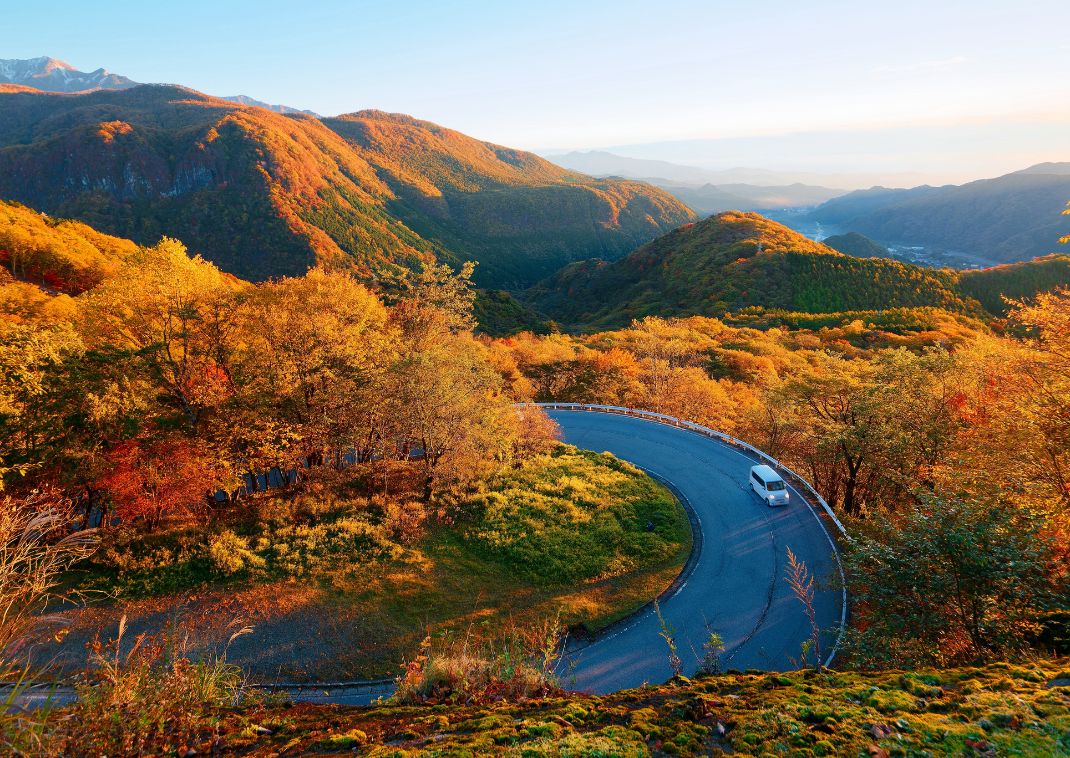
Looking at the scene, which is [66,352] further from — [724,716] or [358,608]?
[724,716]

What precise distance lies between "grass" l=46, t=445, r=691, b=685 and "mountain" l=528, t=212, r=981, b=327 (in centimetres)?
9781

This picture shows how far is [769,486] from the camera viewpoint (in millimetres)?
27125

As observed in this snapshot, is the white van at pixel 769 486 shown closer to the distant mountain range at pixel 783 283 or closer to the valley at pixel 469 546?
the valley at pixel 469 546

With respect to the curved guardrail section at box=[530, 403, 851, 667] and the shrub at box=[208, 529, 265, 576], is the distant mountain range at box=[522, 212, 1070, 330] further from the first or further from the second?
the shrub at box=[208, 529, 265, 576]

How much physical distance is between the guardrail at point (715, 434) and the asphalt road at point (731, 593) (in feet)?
2.77

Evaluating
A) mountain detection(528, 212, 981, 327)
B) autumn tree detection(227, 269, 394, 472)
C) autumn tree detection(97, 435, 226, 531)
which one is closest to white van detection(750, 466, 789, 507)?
autumn tree detection(227, 269, 394, 472)

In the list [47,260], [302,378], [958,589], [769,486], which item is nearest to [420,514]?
[302,378]

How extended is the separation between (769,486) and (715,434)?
9.31 metres

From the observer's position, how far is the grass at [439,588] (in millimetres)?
17047

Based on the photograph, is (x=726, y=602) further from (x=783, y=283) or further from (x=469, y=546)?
(x=783, y=283)

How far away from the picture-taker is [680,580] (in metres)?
21.6

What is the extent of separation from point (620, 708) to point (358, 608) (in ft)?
45.4

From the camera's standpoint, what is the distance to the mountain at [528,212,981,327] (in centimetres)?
11962

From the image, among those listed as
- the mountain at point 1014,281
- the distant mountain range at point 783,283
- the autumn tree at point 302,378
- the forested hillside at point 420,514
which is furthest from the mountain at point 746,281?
the autumn tree at point 302,378
